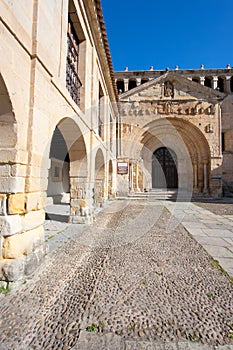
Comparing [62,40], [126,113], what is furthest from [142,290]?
[126,113]

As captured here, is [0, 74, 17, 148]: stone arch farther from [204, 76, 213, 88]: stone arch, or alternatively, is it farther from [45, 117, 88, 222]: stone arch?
[204, 76, 213, 88]: stone arch

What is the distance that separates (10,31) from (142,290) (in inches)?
123

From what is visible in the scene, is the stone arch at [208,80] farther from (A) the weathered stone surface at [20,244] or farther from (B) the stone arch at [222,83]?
(A) the weathered stone surface at [20,244]

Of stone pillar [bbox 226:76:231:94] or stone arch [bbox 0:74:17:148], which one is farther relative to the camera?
stone pillar [bbox 226:76:231:94]

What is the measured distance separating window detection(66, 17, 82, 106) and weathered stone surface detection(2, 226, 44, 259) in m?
3.31

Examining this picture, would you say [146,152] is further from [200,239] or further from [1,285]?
[1,285]

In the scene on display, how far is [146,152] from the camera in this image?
48.9ft

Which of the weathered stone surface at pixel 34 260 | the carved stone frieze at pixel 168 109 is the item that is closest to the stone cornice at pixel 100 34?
the carved stone frieze at pixel 168 109

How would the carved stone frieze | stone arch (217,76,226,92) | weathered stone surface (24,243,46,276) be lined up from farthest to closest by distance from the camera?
stone arch (217,76,226,92)
the carved stone frieze
weathered stone surface (24,243,46,276)

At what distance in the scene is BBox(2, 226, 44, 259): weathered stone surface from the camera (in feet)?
7.18

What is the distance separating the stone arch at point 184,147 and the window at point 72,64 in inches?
366

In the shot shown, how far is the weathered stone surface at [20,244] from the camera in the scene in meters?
2.19

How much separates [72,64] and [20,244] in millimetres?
4198

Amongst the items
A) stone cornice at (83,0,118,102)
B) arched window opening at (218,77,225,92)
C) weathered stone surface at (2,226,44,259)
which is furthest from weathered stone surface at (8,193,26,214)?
arched window opening at (218,77,225,92)
